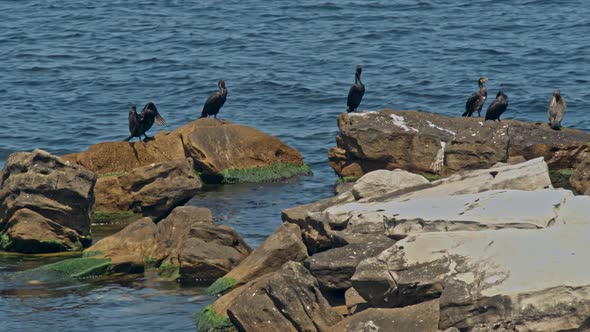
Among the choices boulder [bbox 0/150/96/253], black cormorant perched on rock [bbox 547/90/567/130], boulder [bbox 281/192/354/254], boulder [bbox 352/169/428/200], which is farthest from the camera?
black cormorant perched on rock [bbox 547/90/567/130]

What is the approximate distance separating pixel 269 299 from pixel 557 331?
415 centimetres

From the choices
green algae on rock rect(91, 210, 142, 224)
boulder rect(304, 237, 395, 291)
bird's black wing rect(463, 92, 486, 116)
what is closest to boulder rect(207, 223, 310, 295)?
boulder rect(304, 237, 395, 291)

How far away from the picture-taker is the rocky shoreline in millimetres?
15883

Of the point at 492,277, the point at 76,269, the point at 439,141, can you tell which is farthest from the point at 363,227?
the point at 439,141

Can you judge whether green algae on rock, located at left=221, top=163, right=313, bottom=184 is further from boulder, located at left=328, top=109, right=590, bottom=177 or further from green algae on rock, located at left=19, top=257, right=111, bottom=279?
green algae on rock, located at left=19, top=257, right=111, bottom=279

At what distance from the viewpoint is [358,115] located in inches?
1145

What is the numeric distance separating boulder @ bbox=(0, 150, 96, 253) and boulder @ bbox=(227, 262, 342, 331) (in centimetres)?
674

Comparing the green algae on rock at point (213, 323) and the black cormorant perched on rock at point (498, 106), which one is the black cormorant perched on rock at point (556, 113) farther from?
the green algae on rock at point (213, 323)

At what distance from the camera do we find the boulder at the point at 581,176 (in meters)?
25.5

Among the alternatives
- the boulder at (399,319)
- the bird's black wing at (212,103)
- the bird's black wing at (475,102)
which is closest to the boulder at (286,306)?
the boulder at (399,319)

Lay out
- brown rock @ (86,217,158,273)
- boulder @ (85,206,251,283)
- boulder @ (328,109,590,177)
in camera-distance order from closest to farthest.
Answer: boulder @ (85,206,251,283), brown rock @ (86,217,158,273), boulder @ (328,109,590,177)

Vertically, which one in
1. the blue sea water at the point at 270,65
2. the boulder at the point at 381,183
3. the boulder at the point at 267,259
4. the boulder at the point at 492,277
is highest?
the boulder at the point at 492,277

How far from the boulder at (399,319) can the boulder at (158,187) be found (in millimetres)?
9283

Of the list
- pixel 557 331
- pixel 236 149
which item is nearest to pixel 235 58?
pixel 236 149
